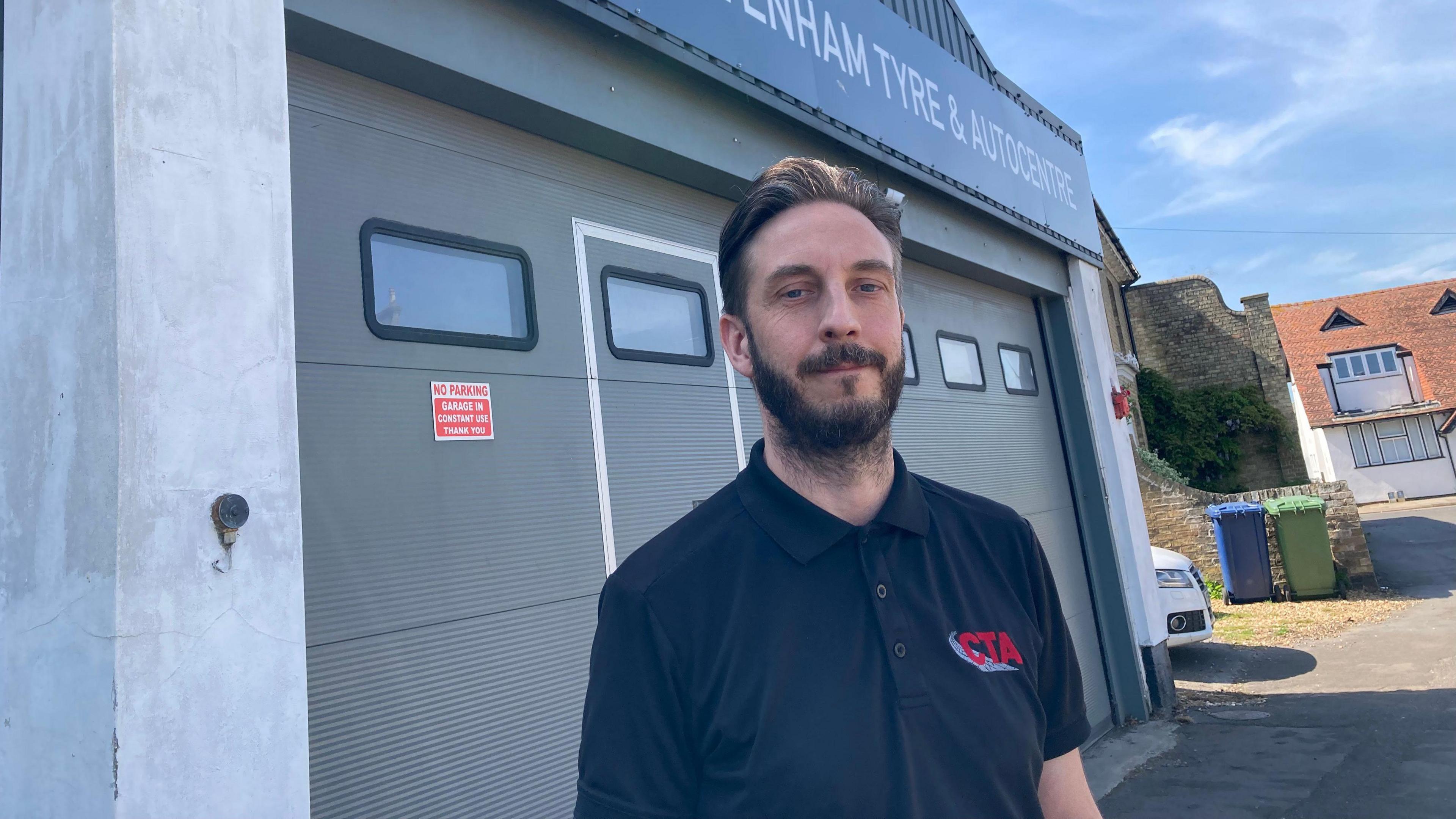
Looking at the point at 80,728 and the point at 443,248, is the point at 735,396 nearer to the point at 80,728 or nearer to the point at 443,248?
the point at 443,248

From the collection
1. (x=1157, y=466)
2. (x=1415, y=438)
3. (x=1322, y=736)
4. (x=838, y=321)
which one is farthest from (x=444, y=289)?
(x=1415, y=438)

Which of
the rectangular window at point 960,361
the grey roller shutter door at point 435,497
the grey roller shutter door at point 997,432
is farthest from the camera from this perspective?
the rectangular window at point 960,361

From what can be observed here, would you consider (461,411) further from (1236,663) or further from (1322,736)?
(1236,663)

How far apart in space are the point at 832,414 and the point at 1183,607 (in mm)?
9737

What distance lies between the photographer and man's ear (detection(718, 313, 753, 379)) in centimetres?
173

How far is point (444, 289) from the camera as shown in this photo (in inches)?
143

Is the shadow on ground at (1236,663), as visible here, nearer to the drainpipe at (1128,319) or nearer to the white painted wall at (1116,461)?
the white painted wall at (1116,461)

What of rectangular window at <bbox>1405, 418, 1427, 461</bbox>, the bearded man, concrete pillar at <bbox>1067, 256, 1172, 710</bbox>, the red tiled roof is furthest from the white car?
rectangular window at <bbox>1405, 418, 1427, 461</bbox>

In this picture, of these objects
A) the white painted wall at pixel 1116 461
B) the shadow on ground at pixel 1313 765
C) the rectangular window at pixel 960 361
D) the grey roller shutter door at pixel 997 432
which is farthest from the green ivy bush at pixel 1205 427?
the rectangular window at pixel 960 361

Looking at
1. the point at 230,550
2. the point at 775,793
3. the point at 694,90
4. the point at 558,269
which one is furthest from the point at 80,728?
the point at 694,90

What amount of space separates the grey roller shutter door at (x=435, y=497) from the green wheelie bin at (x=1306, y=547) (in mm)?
13022

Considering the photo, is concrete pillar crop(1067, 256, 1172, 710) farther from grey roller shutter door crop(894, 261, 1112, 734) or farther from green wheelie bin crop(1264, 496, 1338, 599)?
green wheelie bin crop(1264, 496, 1338, 599)

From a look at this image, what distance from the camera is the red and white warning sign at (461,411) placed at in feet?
11.3

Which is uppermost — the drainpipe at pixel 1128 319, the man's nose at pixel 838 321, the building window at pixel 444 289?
the drainpipe at pixel 1128 319
